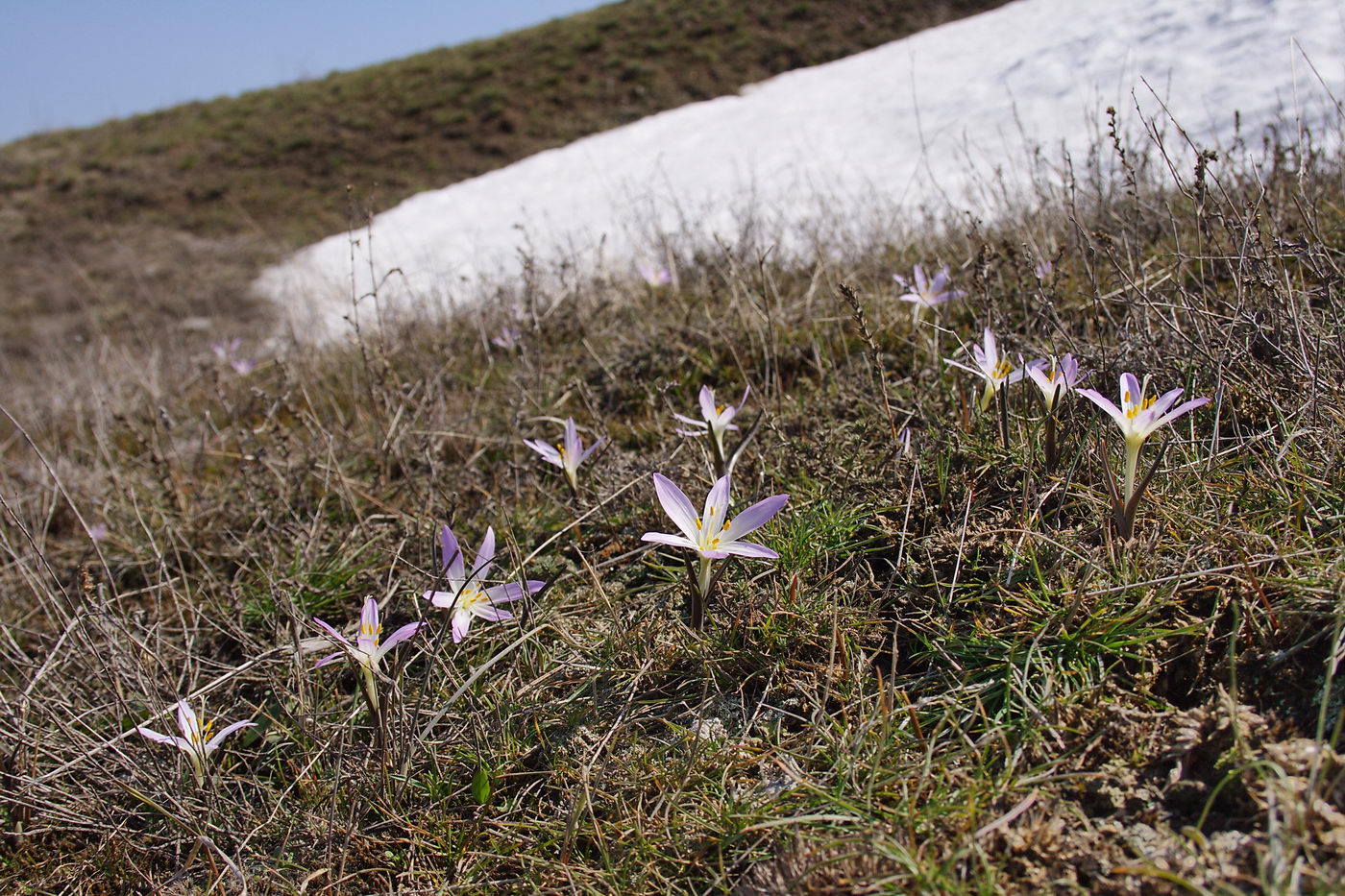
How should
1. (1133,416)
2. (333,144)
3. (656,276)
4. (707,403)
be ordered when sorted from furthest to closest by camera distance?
(333,144)
(656,276)
(707,403)
(1133,416)

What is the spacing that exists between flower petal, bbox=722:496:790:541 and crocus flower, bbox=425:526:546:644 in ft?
1.62

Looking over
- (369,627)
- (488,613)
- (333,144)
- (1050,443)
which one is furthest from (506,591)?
(333,144)

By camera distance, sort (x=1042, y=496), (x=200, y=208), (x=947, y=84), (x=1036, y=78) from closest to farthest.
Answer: (x=1042, y=496) → (x=1036, y=78) → (x=947, y=84) → (x=200, y=208)

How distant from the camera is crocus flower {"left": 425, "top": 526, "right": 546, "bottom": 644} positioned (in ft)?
6.29

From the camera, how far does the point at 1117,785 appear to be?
1474 mm

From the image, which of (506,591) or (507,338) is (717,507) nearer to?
(506,591)

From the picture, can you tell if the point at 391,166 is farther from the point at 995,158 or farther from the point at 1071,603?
the point at 1071,603

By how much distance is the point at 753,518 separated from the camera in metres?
1.78

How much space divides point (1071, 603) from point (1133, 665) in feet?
0.65

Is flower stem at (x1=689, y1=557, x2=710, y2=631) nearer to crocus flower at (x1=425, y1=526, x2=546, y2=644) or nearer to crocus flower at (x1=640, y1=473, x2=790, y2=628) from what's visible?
crocus flower at (x1=640, y1=473, x2=790, y2=628)

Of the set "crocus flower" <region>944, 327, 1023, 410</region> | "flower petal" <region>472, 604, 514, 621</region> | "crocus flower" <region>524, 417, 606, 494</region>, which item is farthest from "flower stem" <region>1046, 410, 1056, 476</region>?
"flower petal" <region>472, 604, 514, 621</region>

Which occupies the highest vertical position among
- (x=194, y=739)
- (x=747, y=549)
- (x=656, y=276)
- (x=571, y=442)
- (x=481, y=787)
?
(x=656, y=276)

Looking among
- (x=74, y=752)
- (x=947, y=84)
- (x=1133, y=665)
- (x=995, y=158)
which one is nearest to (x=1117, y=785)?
(x=1133, y=665)

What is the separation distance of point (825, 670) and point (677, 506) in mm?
533
